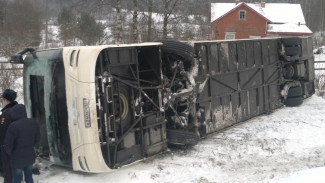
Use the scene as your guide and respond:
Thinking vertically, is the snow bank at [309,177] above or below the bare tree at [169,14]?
below

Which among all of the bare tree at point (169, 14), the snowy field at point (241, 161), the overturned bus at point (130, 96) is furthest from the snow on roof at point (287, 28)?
the snowy field at point (241, 161)

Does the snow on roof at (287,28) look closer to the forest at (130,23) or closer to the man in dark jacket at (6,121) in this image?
the forest at (130,23)

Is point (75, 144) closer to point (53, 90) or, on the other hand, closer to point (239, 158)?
point (53, 90)

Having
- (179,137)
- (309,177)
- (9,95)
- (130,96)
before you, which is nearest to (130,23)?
(179,137)

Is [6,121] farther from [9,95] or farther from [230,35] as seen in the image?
[230,35]

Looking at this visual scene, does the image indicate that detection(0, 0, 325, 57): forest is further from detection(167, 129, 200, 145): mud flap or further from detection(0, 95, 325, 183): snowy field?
detection(167, 129, 200, 145): mud flap

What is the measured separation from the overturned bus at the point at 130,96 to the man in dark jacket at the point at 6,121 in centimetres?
67

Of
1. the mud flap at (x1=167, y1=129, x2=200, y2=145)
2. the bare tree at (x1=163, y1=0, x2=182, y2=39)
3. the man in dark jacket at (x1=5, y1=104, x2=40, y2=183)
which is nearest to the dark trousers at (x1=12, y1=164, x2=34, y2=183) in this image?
the man in dark jacket at (x1=5, y1=104, x2=40, y2=183)

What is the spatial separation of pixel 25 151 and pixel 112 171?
1.53m

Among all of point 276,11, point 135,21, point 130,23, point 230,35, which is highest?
point 276,11

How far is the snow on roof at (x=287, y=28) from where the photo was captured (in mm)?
41338

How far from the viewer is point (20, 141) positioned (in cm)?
489

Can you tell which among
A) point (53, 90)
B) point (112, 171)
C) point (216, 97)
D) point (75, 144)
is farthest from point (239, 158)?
point (53, 90)

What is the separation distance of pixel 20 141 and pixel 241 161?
391 cm
